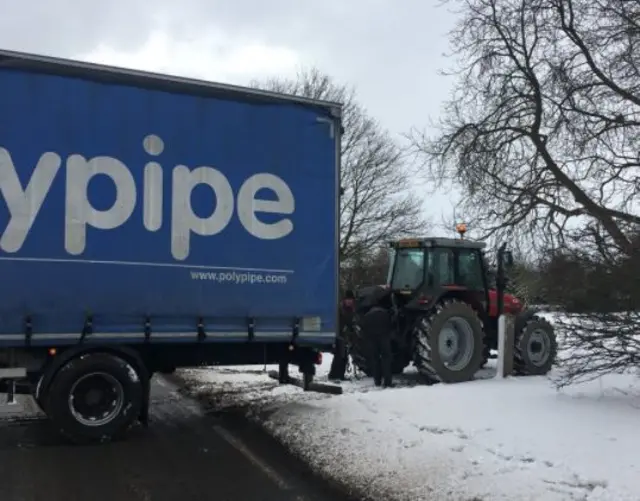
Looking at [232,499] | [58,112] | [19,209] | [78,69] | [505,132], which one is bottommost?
[232,499]

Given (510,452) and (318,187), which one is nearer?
(510,452)

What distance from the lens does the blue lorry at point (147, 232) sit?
7352 millimetres

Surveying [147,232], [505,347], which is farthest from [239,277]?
[505,347]

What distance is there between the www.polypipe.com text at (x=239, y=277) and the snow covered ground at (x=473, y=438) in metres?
1.70

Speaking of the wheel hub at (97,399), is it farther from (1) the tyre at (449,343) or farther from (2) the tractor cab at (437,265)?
(2) the tractor cab at (437,265)

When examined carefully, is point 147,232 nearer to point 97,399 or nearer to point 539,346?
point 97,399

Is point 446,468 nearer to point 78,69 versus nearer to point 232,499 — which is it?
point 232,499

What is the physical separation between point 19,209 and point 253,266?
8.57 feet

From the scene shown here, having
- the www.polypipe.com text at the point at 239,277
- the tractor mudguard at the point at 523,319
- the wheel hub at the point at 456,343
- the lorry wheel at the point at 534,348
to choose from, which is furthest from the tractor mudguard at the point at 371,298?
the www.polypipe.com text at the point at 239,277

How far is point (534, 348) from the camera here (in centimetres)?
1303

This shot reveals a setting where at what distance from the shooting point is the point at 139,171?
7.78 meters

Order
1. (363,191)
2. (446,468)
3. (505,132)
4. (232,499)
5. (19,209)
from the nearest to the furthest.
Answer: (232,499) < (446,468) < (19,209) < (505,132) < (363,191)

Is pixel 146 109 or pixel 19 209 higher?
pixel 146 109

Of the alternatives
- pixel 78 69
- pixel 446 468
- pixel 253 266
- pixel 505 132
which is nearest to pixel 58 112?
pixel 78 69
